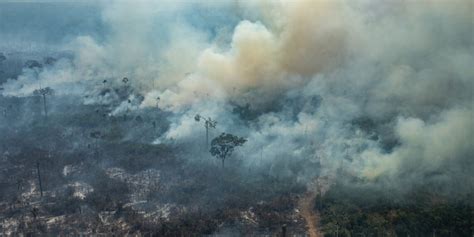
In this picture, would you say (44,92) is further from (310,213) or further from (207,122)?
(310,213)

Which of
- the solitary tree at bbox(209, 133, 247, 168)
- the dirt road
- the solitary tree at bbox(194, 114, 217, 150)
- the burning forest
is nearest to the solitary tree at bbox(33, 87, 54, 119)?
the burning forest

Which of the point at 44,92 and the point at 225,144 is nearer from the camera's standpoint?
the point at 225,144

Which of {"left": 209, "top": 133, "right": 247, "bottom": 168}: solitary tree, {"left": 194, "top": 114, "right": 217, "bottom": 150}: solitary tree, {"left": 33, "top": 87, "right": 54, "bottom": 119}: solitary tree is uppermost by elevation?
{"left": 33, "top": 87, "right": 54, "bottom": 119}: solitary tree

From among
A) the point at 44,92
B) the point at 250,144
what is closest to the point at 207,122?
the point at 250,144

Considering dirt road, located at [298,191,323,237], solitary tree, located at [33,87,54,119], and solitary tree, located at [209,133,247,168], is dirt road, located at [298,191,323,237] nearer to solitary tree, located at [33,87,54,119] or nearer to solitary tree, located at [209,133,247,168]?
solitary tree, located at [209,133,247,168]

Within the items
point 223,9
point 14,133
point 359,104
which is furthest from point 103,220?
point 223,9

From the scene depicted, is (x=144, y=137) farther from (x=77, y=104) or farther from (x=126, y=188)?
(x=77, y=104)

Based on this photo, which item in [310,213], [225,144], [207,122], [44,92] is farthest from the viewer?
[44,92]

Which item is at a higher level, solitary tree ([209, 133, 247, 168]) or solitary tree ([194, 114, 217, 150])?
solitary tree ([194, 114, 217, 150])

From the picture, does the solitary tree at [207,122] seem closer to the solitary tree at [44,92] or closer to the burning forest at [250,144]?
the burning forest at [250,144]
